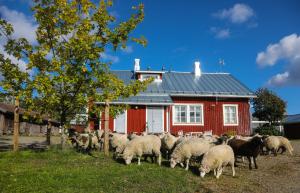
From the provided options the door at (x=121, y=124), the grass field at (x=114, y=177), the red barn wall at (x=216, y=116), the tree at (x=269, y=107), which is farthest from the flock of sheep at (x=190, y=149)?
the tree at (x=269, y=107)

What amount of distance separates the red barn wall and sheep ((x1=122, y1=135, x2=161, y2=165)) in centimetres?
1331

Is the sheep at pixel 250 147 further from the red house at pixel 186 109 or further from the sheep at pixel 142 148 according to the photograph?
the red house at pixel 186 109

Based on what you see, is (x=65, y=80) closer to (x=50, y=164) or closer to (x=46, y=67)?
(x=46, y=67)

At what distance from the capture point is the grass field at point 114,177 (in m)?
9.38

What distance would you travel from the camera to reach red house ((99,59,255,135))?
25984mm

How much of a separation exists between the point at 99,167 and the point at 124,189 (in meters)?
2.96

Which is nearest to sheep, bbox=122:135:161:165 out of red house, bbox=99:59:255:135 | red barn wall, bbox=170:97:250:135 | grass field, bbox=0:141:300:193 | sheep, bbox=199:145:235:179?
grass field, bbox=0:141:300:193

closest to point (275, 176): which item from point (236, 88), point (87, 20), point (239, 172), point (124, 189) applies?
point (239, 172)

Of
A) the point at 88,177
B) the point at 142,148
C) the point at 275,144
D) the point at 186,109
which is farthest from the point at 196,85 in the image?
the point at 88,177

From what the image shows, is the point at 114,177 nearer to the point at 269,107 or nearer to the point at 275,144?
the point at 275,144

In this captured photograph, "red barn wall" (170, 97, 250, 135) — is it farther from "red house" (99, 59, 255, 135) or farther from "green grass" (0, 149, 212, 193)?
"green grass" (0, 149, 212, 193)

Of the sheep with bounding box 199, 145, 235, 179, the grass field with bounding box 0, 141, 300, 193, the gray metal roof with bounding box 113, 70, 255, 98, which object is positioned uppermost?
the gray metal roof with bounding box 113, 70, 255, 98

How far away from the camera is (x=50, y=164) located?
41.1 ft

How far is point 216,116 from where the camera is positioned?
28.0m
